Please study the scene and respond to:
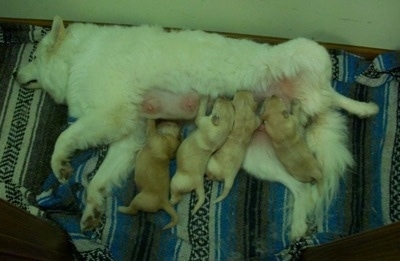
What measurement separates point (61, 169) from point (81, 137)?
145 millimetres

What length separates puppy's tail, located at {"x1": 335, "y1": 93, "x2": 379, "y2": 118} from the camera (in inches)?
74.6

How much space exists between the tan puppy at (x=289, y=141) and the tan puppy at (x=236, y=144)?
6cm

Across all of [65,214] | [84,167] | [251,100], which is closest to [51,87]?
[84,167]

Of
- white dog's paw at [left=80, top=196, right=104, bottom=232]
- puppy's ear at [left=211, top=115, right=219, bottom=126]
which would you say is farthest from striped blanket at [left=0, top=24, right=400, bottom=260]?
puppy's ear at [left=211, top=115, right=219, bottom=126]

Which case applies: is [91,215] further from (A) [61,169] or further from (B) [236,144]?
(B) [236,144]

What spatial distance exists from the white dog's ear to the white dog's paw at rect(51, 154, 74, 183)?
46 cm

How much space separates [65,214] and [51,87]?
529 mm

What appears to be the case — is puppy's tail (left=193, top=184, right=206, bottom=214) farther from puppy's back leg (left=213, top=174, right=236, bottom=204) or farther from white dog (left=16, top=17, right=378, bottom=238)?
white dog (left=16, top=17, right=378, bottom=238)

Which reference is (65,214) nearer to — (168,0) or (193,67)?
(193,67)

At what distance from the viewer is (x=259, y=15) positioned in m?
2.05

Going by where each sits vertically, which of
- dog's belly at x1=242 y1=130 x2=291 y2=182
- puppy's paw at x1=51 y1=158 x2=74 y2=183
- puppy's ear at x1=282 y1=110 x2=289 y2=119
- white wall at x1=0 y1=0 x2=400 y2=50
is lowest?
puppy's paw at x1=51 y1=158 x2=74 y2=183

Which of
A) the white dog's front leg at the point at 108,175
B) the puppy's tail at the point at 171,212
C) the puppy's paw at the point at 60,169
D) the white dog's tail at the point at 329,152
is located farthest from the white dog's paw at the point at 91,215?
the white dog's tail at the point at 329,152

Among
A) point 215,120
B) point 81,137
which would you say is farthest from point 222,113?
point 81,137

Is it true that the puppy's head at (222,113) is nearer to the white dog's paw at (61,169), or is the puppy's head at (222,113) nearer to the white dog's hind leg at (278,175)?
the white dog's hind leg at (278,175)
